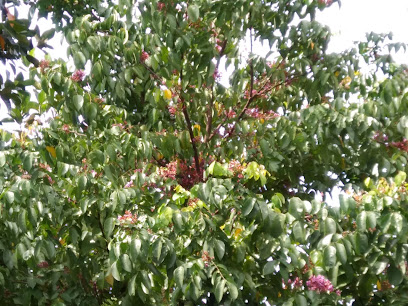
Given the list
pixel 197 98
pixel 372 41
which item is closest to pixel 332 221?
pixel 197 98

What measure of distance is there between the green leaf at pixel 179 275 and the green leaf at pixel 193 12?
4.78ft

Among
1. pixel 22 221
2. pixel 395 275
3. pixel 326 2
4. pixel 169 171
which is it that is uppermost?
pixel 326 2

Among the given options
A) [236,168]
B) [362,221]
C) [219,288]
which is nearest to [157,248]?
[219,288]

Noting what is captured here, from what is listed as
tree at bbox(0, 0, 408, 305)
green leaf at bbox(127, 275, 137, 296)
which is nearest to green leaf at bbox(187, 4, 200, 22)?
tree at bbox(0, 0, 408, 305)

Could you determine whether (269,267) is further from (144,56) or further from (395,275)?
(144,56)

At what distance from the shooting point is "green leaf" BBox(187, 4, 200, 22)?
12.6 feet

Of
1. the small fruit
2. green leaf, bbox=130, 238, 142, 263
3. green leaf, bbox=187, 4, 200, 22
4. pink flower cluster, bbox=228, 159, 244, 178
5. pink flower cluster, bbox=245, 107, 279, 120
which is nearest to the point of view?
green leaf, bbox=130, 238, 142, 263

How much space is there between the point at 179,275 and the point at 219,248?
26 centimetres

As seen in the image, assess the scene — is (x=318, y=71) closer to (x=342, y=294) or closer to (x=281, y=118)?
(x=281, y=118)

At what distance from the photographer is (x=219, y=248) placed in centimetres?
326

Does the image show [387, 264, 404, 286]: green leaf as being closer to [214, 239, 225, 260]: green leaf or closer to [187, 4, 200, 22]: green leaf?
[214, 239, 225, 260]: green leaf

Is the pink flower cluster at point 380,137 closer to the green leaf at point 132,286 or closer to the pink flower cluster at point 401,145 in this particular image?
the pink flower cluster at point 401,145

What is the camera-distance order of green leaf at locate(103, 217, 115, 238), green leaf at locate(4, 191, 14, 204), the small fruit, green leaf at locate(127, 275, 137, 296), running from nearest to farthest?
green leaf at locate(127, 275, 137, 296)
green leaf at locate(4, 191, 14, 204)
green leaf at locate(103, 217, 115, 238)
the small fruit

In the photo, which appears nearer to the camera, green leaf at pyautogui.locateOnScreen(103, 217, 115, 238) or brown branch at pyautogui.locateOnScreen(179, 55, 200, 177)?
green leaf at pyautogui.locateOnScreen(103, 217, 115, 238)
